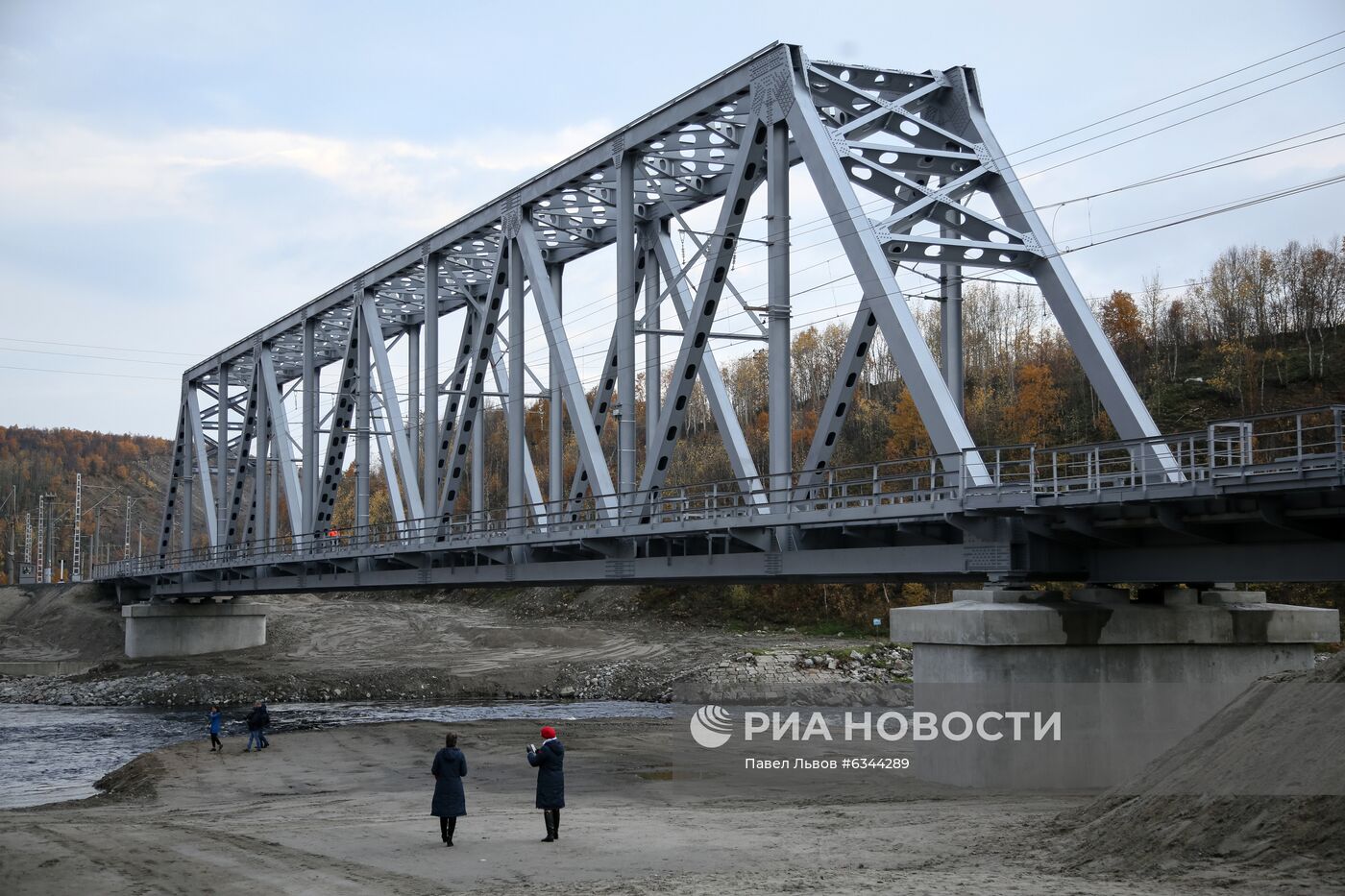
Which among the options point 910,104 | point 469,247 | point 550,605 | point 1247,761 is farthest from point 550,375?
point 550,605

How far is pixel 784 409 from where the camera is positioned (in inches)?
1109

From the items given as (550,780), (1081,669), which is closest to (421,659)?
(1081,669)

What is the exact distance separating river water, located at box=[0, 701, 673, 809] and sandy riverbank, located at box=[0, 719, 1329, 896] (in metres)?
4.24

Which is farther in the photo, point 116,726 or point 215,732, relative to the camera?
point 116,726

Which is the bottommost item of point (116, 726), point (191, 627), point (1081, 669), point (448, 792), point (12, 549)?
point (116, 726)

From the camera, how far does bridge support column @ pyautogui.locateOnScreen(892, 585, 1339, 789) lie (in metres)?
19.4

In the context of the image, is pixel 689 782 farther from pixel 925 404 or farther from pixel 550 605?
pixel 550 605

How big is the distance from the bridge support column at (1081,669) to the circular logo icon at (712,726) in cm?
1198

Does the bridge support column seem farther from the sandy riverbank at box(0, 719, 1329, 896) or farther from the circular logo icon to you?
the circular logo icon

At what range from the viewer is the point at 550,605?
82.1m

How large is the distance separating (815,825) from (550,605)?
6627 cm

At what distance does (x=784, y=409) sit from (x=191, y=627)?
150 feet

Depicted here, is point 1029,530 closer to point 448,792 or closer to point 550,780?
point 550,780

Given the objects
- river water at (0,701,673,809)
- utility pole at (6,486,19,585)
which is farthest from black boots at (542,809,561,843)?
utility pole at (6,486,19,585)
